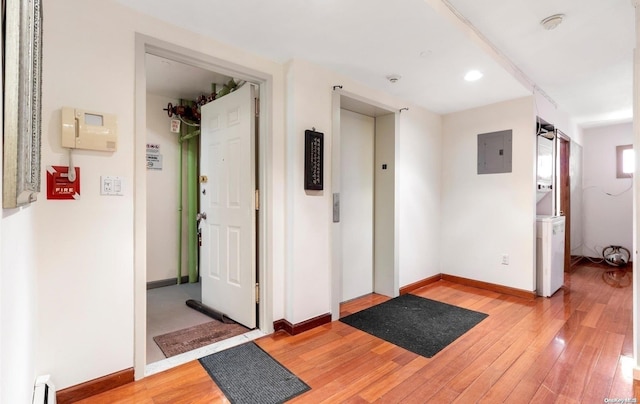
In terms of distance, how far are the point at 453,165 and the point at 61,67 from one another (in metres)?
3.93

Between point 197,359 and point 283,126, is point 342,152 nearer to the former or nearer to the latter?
point 283,126

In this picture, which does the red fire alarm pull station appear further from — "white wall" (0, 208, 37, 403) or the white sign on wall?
the white sign on wall

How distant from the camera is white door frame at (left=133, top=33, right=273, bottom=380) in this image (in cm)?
186

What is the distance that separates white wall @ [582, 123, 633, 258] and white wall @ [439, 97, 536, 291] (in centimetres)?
314

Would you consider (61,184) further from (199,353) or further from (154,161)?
(154,161)

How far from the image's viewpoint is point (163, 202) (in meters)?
3.90

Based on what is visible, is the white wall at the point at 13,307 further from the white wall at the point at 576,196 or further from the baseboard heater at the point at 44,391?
the white wall at the point at 576,196

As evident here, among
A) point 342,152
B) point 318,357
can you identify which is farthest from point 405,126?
point 318,357

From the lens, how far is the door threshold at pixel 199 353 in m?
1.99

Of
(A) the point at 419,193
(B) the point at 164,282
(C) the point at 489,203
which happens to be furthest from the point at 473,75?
(B) the point at 164,282

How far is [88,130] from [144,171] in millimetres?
349

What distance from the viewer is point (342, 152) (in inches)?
129

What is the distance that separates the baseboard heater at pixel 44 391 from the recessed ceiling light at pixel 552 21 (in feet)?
11.5

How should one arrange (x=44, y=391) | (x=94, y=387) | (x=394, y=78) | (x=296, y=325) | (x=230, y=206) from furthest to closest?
(x=394, y=78) → (x=230, y=206) → (x=296, y=325) → (x=94, y=387) → (x=44, y=391)
